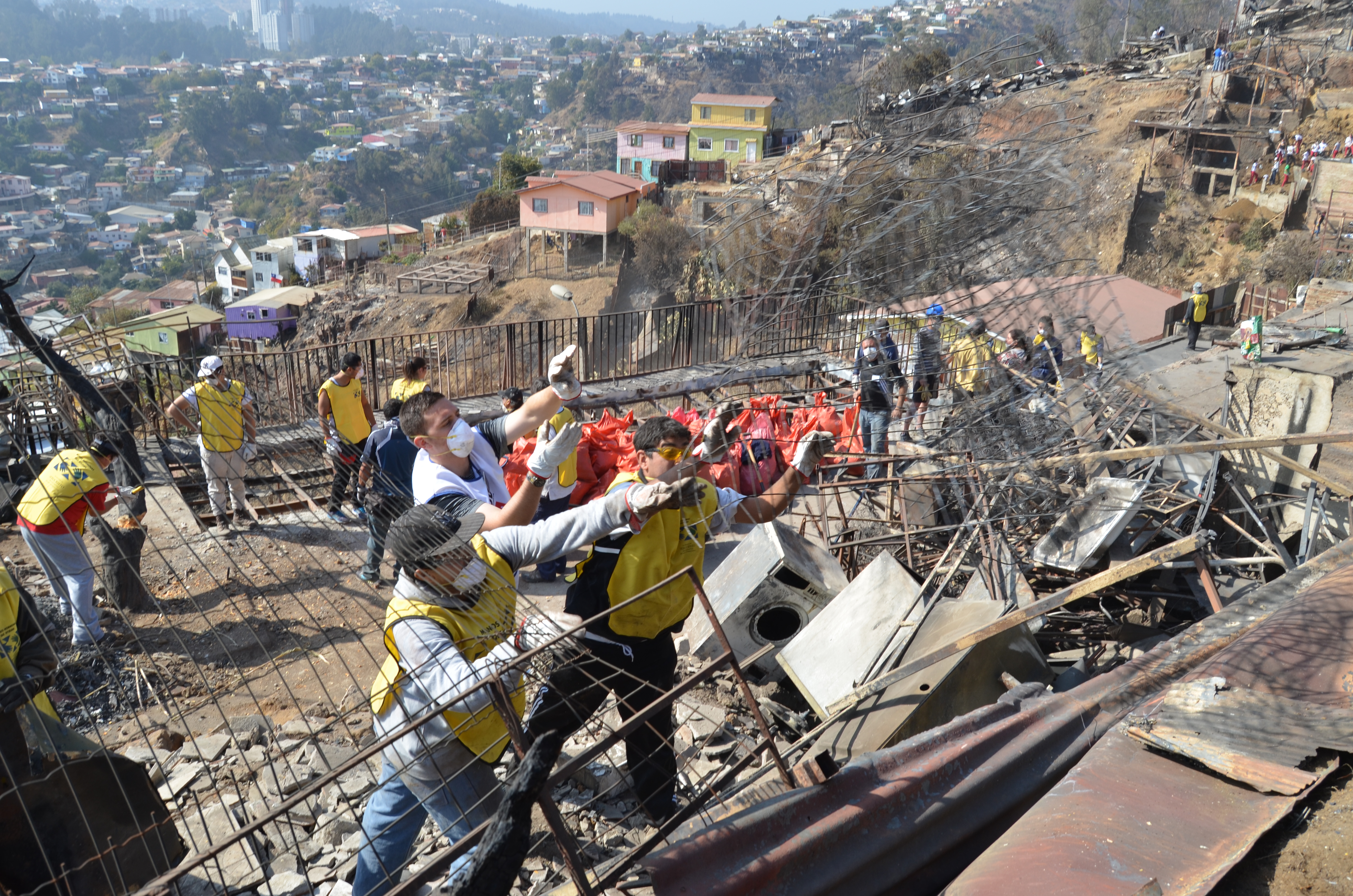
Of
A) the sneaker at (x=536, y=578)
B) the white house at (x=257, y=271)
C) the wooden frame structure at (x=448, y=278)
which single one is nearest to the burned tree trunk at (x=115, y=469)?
the sneaker at (x=536, y=578)

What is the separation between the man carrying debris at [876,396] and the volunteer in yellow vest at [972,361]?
10.6 inches

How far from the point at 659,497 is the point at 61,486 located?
3686 millimetres

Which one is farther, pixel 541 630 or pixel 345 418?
pixel 345 418

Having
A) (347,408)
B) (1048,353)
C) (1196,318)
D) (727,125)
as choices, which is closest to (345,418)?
(347,408)

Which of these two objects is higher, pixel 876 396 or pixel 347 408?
pixel 876 396

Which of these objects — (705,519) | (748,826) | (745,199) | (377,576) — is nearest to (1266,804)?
(748,826)

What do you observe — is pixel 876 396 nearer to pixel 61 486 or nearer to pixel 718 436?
pixel 718 436

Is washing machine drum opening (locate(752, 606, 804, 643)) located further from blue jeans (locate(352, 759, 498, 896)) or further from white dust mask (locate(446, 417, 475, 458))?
blue jeans (locate(352, 759, 498, 896))

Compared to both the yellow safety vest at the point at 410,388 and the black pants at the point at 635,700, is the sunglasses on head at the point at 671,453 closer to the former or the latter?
the black pants at the point at 635,700

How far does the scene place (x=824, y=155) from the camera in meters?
3.87

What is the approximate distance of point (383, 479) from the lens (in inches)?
174

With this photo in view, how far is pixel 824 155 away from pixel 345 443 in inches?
167

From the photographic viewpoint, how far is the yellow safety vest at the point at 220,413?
5.80m

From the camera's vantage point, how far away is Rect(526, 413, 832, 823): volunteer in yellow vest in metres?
3.11
